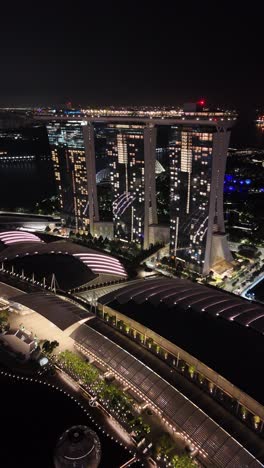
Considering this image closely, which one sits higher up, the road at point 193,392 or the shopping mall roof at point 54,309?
the shopping mall roof at point 54,309

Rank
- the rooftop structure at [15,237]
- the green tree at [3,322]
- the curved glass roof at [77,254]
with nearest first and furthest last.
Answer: the green tree at [3,322] < the curved glass roof at [77,254] < the rooftop structure at [15,237]

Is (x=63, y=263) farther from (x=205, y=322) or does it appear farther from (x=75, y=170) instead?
(x=205, y=322)

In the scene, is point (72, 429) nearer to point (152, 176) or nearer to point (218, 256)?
point (218, 256)

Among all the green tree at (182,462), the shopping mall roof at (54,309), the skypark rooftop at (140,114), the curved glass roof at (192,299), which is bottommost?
the green tree at (182,462)

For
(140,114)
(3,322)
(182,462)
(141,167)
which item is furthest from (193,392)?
(140,114)

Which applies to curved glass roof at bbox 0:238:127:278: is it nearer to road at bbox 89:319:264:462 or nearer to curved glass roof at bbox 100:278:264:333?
curved glass roof at bbox 100:278:264:333

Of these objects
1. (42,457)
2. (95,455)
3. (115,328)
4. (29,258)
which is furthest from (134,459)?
(29,258)

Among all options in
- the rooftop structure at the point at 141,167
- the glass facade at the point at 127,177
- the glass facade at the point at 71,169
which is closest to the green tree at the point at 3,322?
the rooftop structure at the point at 141,167

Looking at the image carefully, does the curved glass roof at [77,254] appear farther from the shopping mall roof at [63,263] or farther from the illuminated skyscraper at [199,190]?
the illuminated skyscraper at [199,190]
